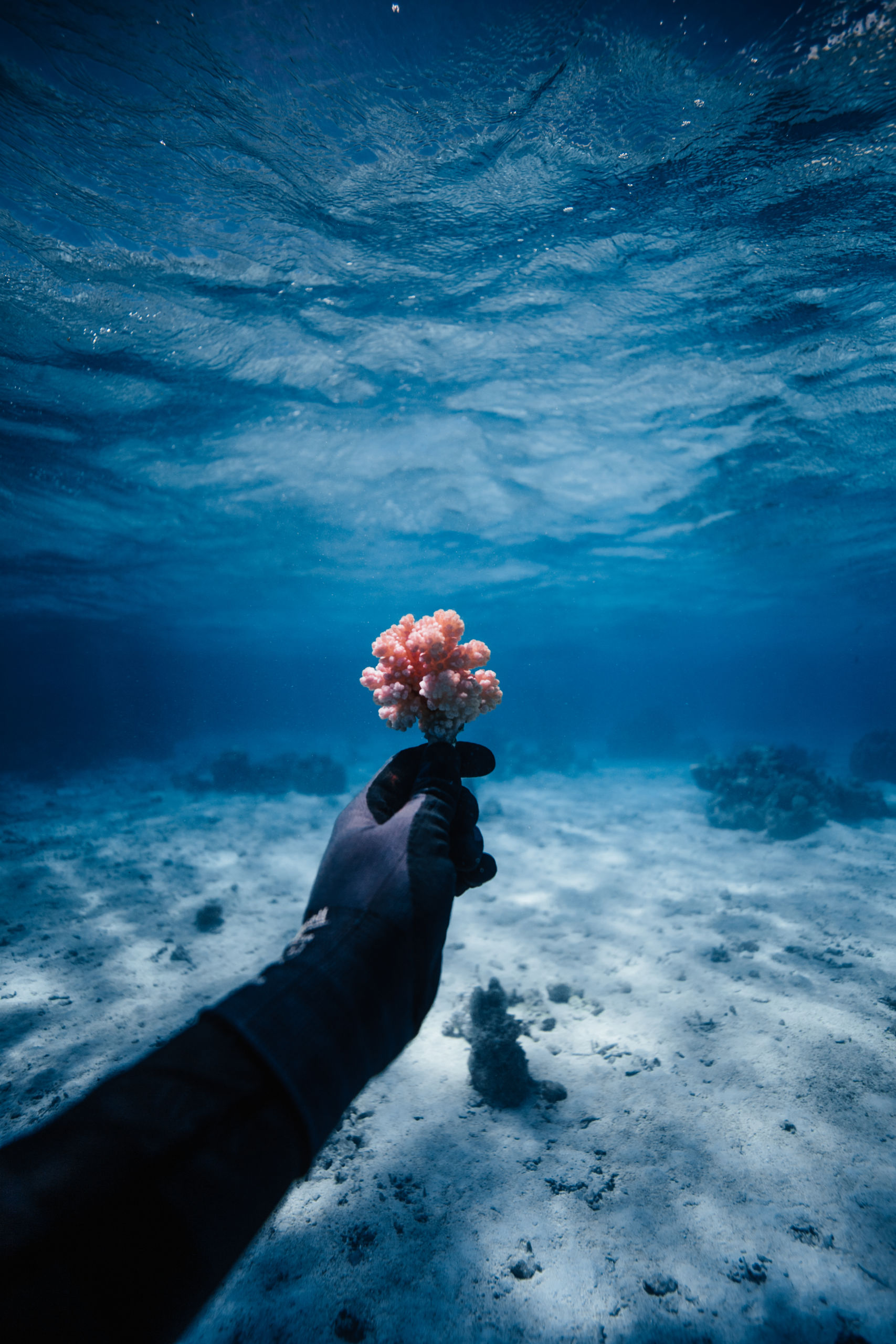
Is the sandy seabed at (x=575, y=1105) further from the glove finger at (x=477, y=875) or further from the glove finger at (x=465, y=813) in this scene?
the glove finger at (x=465, y=813)

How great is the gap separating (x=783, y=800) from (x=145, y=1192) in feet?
55.2

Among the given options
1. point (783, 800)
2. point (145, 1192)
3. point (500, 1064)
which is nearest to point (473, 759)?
point (145, 1192)

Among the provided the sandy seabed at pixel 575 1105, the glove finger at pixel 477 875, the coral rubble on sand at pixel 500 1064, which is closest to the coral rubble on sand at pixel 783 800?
the sandy seabed at pixel 575 1105

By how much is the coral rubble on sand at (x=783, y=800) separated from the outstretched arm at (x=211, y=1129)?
1463 centimetres

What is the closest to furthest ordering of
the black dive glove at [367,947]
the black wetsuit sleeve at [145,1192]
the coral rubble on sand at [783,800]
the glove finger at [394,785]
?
the black wetsuit sleeve at [145,1192]
the black dive glove at [367,947]
the glove finger at [394,785]
the coral rubble on sand at [783,800]

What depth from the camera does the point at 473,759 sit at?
3.27 m

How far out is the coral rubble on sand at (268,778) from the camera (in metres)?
20.1

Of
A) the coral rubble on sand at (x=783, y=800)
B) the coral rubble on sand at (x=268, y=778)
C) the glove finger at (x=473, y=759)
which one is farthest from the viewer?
the coral rubble on sand at (x=268, y=778)

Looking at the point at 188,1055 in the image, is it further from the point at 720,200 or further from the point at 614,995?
the point at 720,200

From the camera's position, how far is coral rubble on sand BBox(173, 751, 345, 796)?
65.9ft

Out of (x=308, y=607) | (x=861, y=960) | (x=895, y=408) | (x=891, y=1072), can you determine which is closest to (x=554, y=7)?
(x=891, y=1072)

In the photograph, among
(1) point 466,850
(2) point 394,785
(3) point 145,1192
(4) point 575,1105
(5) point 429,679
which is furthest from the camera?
(4) point 575,1105

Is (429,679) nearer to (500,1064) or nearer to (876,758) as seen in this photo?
(500,1064)

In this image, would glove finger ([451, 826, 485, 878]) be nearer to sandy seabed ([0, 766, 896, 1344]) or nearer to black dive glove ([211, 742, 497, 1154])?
black dive glove ([211, 742, 497, 1154])
